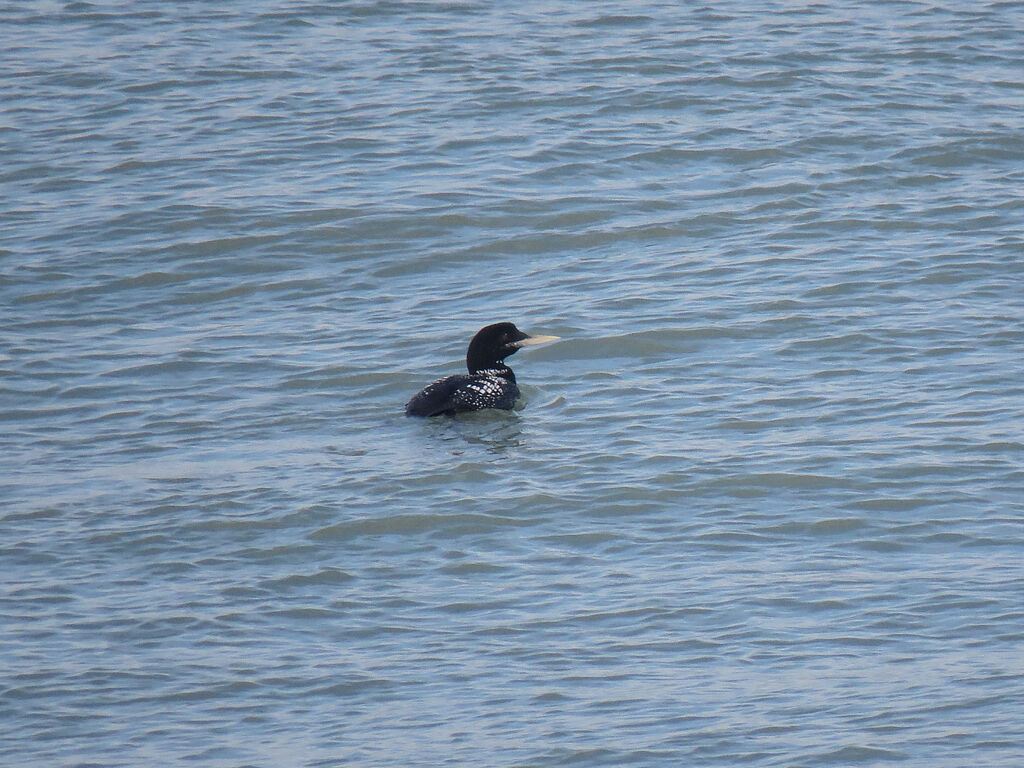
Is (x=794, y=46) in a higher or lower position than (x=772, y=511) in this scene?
higher

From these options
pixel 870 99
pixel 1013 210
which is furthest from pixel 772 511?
pixel 870 99

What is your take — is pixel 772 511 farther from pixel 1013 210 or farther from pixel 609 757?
pixel 1013 210

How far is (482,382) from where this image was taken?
9797mm

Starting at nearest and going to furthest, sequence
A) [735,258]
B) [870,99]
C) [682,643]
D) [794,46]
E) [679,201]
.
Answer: [682,643] → [735,258] → [679,201] → [870,99] → [794,46]

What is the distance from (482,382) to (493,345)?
0.44 m

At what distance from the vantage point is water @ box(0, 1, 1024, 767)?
6281 millimetres

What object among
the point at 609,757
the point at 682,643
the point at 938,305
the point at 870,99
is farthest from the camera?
the point at 870,99

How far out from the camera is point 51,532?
26.3 ft

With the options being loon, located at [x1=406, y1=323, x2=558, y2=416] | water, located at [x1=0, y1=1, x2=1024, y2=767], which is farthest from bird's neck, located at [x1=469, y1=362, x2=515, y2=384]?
water, located at [x1=0, y1=1, x2=1024, y2=767]

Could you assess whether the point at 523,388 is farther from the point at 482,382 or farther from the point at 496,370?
the point at 482,382

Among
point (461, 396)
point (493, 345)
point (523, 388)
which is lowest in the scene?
point (523, 388)

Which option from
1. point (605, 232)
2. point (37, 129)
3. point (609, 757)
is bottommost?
point (609, 757)

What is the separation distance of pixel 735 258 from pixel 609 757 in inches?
280

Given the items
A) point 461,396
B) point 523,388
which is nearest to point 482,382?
point 461,396
